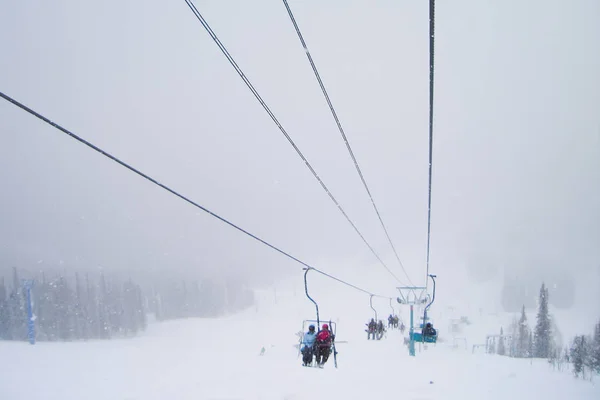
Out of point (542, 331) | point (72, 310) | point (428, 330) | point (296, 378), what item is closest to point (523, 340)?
point (542, 331)

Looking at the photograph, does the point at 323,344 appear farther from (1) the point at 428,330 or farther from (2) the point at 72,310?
(2) the point at 72,310

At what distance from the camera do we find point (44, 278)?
9075 centimetres

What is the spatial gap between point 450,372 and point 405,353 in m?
7.37

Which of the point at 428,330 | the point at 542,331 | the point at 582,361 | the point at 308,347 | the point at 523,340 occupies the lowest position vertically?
the point at 523,340

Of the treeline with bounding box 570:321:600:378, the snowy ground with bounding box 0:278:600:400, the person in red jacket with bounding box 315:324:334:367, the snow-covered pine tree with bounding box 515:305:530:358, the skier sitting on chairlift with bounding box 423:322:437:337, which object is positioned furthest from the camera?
the snow-covered pine tree with bounding box 515:305:530:358

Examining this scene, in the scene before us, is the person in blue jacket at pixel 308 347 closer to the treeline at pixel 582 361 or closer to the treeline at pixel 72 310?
the treeline at pixel 582 361

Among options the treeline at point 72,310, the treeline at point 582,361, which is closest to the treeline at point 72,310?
the treeline at point 72,310

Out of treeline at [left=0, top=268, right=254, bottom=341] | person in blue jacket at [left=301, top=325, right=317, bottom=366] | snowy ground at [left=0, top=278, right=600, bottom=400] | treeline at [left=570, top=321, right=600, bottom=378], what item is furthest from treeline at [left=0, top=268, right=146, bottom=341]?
treeline at [left=570, top=321, right=600, bottom=378]

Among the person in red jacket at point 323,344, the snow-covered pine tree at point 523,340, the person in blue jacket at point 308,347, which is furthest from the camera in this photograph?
the snow-covered pine tree at point 523,340

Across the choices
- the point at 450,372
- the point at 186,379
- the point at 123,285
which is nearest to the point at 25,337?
the point at 123,285

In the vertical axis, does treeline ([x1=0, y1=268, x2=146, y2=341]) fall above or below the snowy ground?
below

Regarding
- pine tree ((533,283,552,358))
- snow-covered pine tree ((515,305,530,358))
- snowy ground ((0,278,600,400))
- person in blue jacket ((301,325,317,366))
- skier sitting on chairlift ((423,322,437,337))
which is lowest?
snow-covered pine tree ((515,305,530,358))

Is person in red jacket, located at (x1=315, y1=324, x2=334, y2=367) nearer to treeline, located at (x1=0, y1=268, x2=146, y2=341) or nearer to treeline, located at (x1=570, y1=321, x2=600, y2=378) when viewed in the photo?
treeline, located at (x1=570, y1=321, x2=600, y2=378)

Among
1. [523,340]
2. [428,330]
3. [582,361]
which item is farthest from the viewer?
[523,340]
